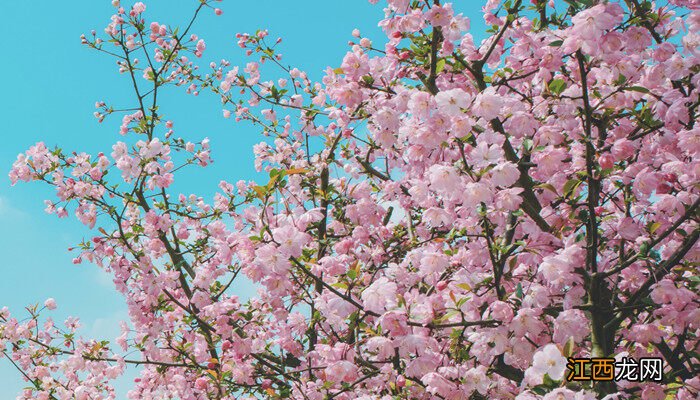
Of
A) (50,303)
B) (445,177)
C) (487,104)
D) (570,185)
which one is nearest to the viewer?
(445,177)

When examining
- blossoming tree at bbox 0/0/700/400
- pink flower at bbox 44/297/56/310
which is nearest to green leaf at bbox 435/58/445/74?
blossoming tree at bbox 0/0/700/400

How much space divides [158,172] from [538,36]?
11.9 ft

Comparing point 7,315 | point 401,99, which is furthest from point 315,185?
point 7,315

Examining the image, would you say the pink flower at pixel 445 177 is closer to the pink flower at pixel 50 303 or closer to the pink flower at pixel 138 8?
the pink flower at pixel 138 8

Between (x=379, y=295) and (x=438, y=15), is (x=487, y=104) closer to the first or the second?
(x=438, y=15)

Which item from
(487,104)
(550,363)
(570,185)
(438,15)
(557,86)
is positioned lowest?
(550,363)

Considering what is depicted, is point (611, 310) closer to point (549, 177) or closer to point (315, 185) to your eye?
point (549, 177)

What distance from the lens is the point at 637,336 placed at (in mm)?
3693

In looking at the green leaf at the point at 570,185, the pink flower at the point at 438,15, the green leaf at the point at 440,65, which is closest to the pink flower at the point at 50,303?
the green leaf at the point at 440,65

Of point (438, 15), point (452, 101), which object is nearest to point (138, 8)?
point (438, 15)

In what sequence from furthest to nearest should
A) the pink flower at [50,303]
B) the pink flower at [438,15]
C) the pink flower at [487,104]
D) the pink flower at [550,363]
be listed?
the pink flower at [50,303] < the pink flower at [438,15] < the pink flower at [487,104] < the pink flower at [550,363]

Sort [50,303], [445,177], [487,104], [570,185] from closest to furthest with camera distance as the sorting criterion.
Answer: [445,177] → [487,104] → [570,185] → [50,303]

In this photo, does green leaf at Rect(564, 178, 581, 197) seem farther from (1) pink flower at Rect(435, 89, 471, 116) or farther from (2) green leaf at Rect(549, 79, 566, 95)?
(1) pink flower at Rect(435, 89, 471, 116)

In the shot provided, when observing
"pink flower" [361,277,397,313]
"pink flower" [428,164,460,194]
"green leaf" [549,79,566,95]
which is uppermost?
"green leaf" [549,79,566,95]
